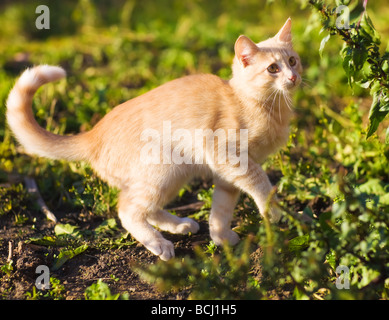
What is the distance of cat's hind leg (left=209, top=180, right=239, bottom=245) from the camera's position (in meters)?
2.37

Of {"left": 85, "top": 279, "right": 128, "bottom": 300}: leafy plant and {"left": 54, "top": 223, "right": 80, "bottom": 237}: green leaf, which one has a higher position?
{"left": 54, "top": 223, "right": 80, "bottom": 237}: green leaf

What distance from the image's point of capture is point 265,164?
2.75 meters

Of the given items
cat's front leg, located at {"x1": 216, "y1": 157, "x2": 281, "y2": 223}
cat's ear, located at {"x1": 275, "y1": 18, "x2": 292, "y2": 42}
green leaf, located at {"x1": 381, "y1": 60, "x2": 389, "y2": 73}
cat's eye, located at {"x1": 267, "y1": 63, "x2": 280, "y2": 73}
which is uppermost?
cat's ear, located at {"x1": 275, "y1": 18, "x2": 292, "y2": 42}

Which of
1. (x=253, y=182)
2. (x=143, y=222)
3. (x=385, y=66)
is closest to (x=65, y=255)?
(x=143, y=222)

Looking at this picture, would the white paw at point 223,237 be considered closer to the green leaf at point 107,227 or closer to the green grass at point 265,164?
the green grass at point 265,164

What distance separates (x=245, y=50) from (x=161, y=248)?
3.44 ft

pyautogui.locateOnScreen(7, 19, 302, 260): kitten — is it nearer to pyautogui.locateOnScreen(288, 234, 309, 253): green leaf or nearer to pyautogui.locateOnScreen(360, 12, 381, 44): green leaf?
pyautogui.locateOnScreen(288, 234, 309, 253): green leaf

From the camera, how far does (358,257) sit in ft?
5.61

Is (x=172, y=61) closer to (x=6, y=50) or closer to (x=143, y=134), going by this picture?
(x=6, y=50)

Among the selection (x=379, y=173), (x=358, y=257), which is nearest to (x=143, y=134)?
(x=358, y=257)

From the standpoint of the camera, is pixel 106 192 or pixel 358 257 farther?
pixel 106 192

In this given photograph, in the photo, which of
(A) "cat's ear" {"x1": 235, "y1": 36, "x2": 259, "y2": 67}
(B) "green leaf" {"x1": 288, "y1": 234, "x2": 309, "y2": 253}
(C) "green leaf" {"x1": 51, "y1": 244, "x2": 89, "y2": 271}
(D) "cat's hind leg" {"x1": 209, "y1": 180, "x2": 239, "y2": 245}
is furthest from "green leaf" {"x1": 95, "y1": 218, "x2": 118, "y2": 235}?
(A) "cat's ear" {"x1": 235, "y1": 36, "x2": 259, "y2": 67}
